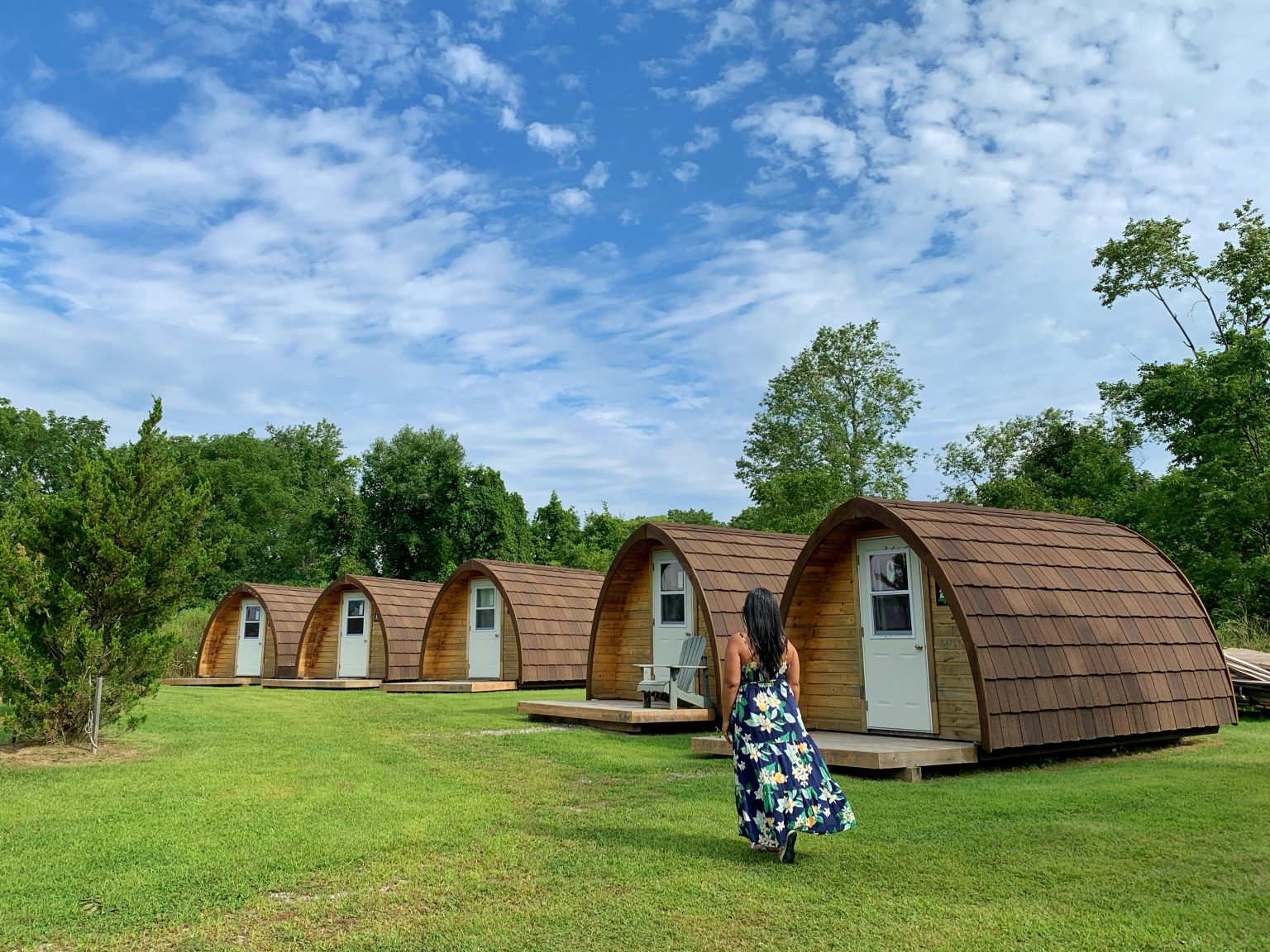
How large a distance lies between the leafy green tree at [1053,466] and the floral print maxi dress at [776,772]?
20.9 meters

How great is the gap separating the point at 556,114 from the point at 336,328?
348 inches

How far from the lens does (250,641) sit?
26.1 meters

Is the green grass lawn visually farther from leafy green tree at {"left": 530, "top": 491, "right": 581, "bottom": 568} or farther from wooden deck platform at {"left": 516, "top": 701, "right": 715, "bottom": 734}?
leafy green tree at {"left": 530, "top": 491, "right": 581, "bottom": 568}

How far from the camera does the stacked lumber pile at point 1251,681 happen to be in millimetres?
11727

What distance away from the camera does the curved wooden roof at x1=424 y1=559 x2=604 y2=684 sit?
1883cm

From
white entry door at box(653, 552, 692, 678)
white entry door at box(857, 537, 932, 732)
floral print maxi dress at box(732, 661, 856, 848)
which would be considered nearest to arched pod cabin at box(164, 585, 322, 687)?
white entry door at box(653, 552, 692, 678)

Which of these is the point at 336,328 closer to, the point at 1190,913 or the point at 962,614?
the point at 962,614

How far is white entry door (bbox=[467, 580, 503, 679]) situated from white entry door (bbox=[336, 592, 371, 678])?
3780 millimetres

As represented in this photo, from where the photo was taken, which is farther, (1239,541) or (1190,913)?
(1239,541)

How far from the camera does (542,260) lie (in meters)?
16.5

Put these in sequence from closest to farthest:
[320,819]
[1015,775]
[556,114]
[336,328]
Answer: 1. [320,819]
2. [1015,775]
3. [556,114]
4. [336,328]

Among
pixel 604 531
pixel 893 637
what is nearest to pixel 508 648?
pixel 893 637

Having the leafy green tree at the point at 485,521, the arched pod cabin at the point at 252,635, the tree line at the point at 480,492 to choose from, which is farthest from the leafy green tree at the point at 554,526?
the arched pod cabin at the point at 252,635

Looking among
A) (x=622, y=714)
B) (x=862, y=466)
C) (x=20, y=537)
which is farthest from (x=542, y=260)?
(x=862, y=466)
